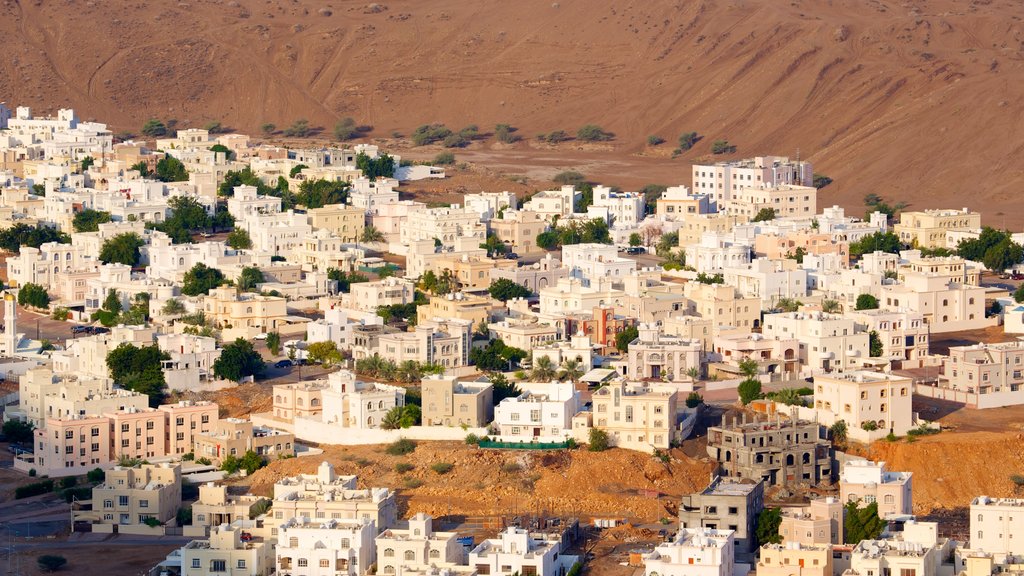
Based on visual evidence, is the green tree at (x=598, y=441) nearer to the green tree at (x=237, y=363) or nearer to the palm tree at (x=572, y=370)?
the palm tree at (x=572, y=370)

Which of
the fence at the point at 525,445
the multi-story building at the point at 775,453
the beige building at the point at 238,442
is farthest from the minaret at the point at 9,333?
the multi-story building at the point at 775,453

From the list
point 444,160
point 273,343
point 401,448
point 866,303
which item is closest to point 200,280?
point 273,343

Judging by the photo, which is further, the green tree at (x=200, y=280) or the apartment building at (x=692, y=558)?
the green tree at (x=200, y=280)

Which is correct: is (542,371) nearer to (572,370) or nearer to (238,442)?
(572,370)

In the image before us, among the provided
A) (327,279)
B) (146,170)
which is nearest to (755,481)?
(327,279)

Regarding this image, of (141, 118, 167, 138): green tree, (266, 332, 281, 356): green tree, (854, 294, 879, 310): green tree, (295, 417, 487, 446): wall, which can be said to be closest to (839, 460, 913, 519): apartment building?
(295, 417, 487, 446): wall

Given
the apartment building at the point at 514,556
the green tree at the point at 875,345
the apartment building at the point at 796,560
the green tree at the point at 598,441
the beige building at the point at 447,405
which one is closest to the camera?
the apartment building at the point at 796,560
